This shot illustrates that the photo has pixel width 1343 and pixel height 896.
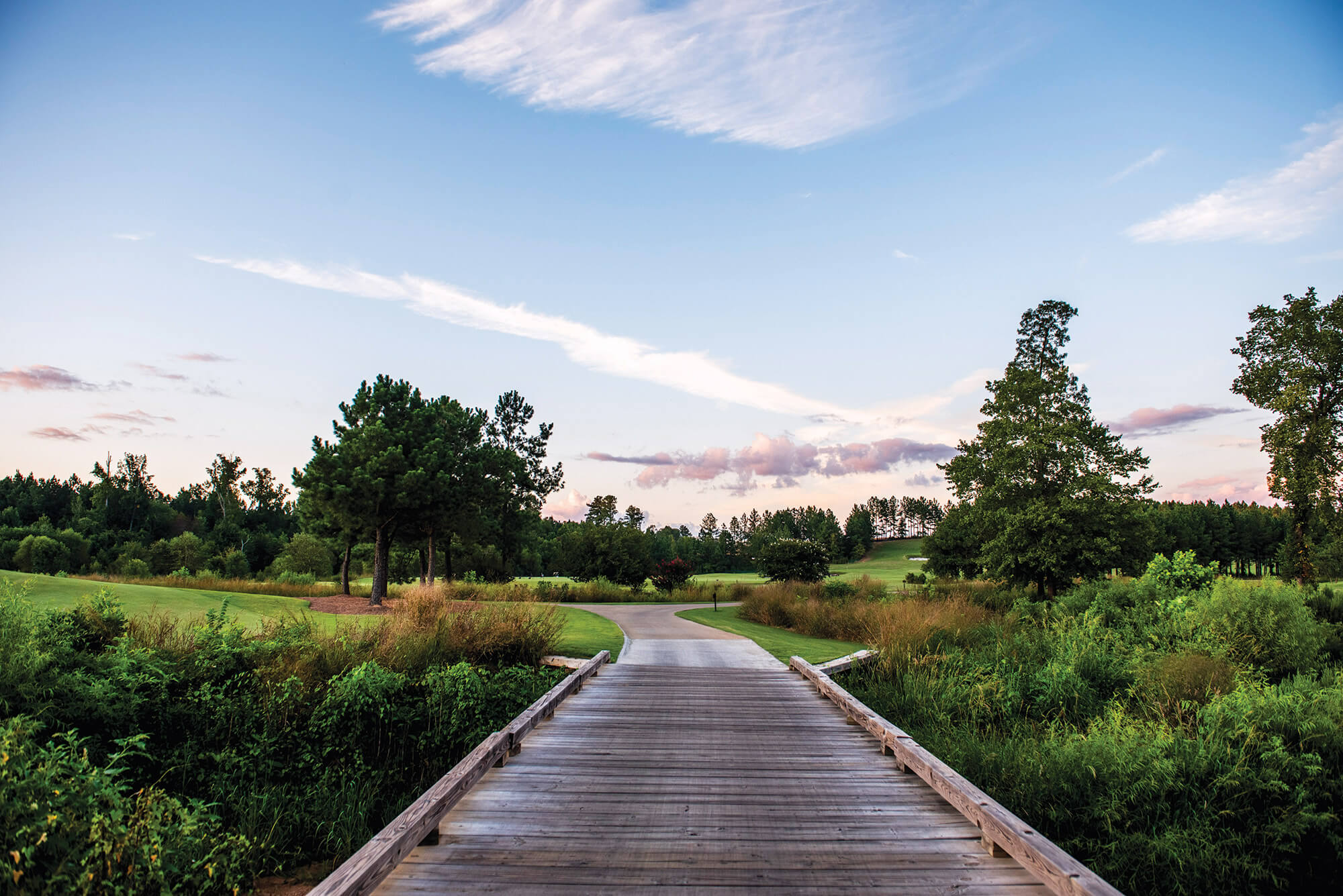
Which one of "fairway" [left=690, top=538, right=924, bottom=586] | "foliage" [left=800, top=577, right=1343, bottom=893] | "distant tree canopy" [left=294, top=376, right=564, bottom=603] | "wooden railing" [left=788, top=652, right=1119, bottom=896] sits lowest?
"fairway" [left=690, top=538, right=924, bottom=586]

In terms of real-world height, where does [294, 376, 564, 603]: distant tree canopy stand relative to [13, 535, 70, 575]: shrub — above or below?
above

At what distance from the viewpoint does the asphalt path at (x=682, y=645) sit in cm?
1180

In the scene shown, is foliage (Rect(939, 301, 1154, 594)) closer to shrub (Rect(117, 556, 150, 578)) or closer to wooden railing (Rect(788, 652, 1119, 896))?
wooden railing (Rect(788, 652, 1119, 896))

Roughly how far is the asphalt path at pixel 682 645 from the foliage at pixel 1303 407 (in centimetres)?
2545

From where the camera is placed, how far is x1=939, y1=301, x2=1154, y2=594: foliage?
23578 mm

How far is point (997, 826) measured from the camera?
12.8 ft

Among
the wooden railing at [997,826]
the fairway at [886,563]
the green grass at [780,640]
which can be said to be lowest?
the fairway at [886,563]

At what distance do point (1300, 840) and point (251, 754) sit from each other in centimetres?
1071

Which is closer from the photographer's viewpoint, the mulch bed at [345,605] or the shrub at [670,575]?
the mulch bed at [345,605]

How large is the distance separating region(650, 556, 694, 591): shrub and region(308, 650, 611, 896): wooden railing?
31.1 meters

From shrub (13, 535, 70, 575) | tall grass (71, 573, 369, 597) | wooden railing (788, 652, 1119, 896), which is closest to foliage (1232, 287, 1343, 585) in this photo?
wooden railing (788, 652, 1119, 896)

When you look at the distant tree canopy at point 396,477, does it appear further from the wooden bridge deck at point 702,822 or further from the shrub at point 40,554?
the shrub at point 40,554

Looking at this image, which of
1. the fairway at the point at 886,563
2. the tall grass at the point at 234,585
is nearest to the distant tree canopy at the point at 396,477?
the tall grass at the point at 234,585

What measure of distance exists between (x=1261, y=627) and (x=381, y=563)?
27.2m
